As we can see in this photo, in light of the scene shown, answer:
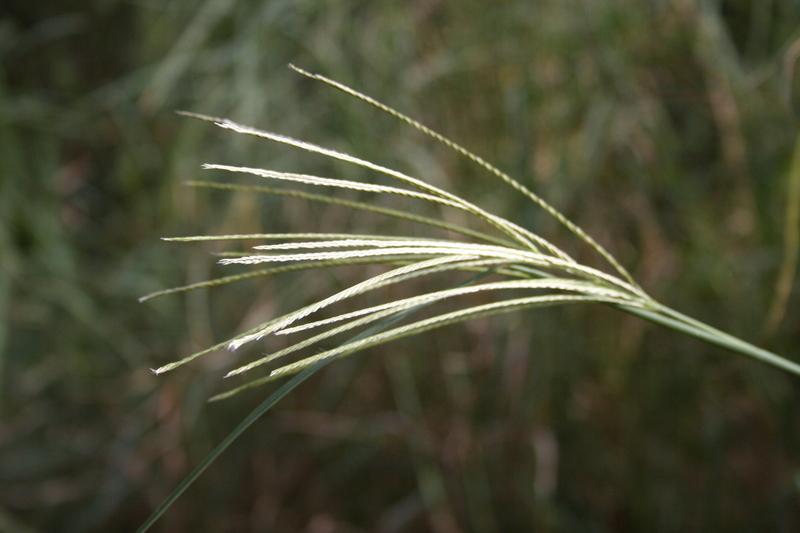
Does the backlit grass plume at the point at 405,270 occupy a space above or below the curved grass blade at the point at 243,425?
above

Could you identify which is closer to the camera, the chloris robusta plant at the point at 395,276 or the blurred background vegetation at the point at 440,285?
the chloris robusta plant at the point at 395,276

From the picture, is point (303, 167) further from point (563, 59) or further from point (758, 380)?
point (758, 380)

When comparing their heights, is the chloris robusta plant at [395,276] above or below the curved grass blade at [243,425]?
above

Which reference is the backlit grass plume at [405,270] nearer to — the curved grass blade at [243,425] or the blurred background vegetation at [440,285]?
the curved grass blade at [243,425]

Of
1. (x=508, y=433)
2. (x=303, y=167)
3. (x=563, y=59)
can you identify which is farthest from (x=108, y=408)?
(x=563, y=59)

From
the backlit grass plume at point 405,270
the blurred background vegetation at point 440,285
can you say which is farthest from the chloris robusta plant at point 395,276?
the blurred background vegetation at point 440,285

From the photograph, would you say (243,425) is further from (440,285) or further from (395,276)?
(440,285)

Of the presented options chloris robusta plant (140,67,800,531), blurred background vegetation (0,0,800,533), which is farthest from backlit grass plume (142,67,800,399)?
blurred background vegetation (0,0,800,533)

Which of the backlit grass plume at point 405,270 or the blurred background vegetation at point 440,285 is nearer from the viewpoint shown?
the backlit grass plume at point 405,270

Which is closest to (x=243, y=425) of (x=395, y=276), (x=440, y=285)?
(x=395, y=276)
